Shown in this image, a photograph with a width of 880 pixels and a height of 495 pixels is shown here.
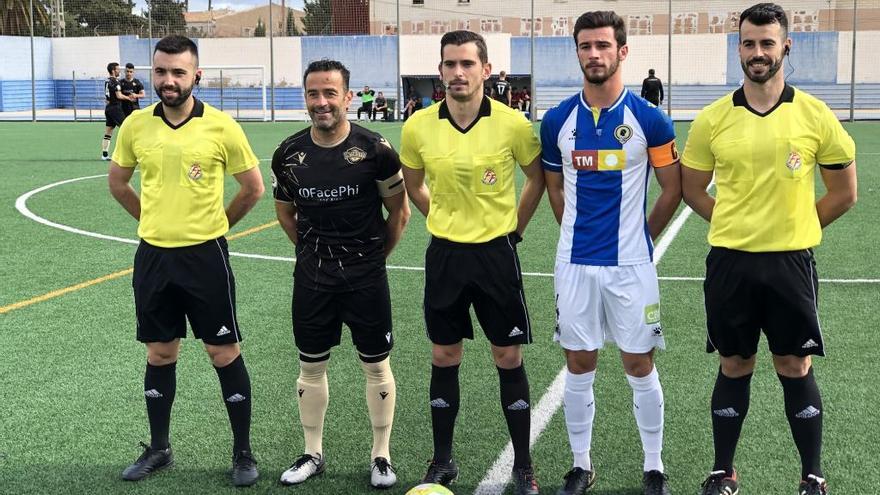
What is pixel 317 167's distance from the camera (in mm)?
4414

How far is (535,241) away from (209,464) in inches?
260

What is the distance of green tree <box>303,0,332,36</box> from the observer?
176 ft

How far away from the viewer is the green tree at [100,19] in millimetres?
56219

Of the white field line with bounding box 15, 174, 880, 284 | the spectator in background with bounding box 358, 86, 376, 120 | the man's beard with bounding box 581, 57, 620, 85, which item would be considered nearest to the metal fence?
the spectator in background with bounding box 358, 86, 376, 120

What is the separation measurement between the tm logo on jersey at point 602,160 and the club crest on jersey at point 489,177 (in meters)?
0.40

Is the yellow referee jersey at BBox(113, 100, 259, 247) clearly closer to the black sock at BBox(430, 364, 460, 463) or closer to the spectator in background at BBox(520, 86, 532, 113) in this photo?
the black sock at BBox(430, 364, 460, 463)

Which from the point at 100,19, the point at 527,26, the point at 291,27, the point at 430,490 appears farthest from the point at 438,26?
the point at 430,490

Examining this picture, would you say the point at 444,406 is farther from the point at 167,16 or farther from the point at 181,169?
the point at 167,16

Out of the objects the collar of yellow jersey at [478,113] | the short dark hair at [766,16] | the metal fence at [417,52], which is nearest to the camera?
the short dark hair at [766,16]

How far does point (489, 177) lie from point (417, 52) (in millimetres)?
46756

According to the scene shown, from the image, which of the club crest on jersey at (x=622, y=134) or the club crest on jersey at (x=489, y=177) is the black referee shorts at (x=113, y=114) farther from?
the club crest on jersey at (x=622, y=134)

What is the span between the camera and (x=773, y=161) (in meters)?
3.92

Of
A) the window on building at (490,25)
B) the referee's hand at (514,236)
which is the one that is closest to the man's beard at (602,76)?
the referee's hand at (514,236)

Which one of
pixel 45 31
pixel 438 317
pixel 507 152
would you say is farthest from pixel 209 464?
pixel 45 31
